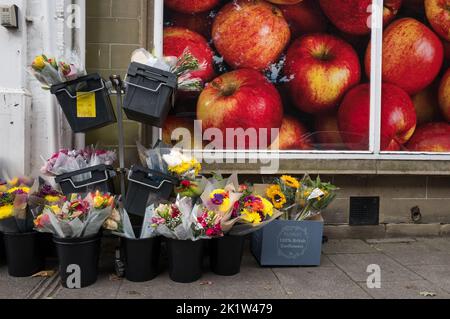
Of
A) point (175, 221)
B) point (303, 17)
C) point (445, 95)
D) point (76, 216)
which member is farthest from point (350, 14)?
point (76, 216)

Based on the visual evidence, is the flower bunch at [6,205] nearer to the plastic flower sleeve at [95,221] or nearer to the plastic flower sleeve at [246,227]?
the plastic flower sleeve at [95,221]

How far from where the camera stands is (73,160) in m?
3.79

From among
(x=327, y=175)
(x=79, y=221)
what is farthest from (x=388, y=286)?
(x=79, y=221)

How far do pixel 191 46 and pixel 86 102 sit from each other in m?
1.55

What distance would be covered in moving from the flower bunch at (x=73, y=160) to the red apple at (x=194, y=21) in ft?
5.74

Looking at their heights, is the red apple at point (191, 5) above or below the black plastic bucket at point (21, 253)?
above

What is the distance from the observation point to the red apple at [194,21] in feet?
15.9

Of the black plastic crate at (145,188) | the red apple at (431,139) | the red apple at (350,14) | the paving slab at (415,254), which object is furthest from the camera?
the red apple at (431,139)

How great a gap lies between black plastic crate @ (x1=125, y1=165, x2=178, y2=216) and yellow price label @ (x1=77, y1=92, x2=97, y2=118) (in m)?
0.62

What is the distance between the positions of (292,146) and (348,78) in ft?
3.32

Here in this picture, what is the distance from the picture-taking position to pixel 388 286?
3727mm

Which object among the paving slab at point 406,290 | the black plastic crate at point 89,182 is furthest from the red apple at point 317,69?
the black plastic crate at point 89,182

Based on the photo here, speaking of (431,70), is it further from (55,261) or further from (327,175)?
(55,261)

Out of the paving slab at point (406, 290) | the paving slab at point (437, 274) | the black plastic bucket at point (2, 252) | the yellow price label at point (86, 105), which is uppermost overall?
the yellow price label at point (86, 105)
